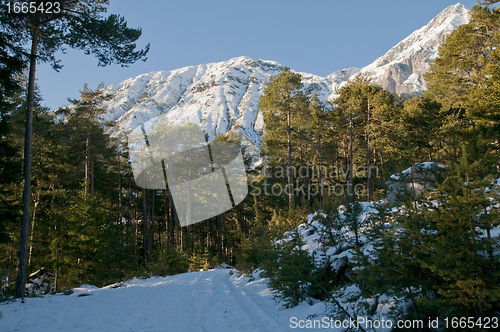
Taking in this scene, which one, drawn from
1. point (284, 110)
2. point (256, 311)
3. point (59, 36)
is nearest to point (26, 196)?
point (59, 36)

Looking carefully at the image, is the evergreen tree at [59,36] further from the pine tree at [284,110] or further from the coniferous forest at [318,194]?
the pine tree at [284,110]

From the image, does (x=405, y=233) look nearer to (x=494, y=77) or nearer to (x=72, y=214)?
(x=494, y=77)

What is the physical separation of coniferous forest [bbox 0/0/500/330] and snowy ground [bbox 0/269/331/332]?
0.94 m

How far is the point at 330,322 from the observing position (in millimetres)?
5738

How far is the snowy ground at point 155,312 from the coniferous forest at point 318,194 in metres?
0.94

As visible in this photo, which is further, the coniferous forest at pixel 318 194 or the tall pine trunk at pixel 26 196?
the tall pine trunk at pixel 26 196

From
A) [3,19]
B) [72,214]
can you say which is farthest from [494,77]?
[72,214]

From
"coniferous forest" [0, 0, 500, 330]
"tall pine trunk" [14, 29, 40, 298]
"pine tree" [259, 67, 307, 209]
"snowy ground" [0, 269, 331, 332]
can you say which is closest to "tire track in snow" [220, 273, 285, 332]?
"snowy ground" [0, 269, 331, 332]

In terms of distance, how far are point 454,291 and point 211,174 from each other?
27.6 m

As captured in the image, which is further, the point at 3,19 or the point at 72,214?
the point at 72,214

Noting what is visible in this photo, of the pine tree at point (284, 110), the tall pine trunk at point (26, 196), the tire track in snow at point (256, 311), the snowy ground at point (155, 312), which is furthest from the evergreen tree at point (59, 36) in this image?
the pine tree at point (284, 110)

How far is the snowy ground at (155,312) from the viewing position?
6094 mm

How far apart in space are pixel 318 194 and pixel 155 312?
2691 cm

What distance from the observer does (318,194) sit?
3219cm
